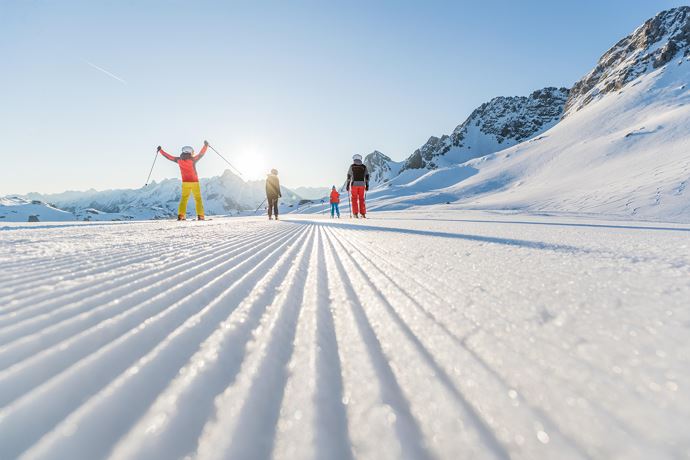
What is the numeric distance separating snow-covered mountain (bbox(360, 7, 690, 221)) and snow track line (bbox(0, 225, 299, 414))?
10581 millimetres

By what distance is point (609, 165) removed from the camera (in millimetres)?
16922

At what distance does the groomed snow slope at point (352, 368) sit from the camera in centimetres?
49

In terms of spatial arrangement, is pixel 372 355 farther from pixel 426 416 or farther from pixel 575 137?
pixel 575 137

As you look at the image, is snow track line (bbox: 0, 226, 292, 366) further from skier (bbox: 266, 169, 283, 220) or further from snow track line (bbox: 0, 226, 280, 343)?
skier (bbox: 266, 169, 283, 220)

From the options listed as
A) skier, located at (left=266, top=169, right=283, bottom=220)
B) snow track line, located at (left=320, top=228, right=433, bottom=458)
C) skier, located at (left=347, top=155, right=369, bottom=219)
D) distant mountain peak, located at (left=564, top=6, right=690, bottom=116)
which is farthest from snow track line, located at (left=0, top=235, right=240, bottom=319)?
distant mountain peak, located at (left=564, top=6, right=690, bottom=116)

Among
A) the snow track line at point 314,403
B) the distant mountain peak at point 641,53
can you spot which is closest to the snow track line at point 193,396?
the snow track line at point 314,403

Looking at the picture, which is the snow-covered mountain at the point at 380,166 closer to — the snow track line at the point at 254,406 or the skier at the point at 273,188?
the skier at the point at 273,188

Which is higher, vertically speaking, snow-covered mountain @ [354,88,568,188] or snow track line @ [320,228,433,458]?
snow-covered mountain @ [354,88,568,188]

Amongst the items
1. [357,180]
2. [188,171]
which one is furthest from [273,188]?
[357,180]

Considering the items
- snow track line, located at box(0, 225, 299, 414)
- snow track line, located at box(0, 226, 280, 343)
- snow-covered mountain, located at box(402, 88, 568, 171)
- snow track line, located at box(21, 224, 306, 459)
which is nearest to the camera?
snow track line, located at box(21, 224, 306, 459)

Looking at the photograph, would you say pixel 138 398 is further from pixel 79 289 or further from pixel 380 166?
pixel 380 166

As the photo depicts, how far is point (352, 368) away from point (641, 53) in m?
78.4

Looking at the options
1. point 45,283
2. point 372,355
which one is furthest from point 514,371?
point 45,283

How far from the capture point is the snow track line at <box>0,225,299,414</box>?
646 millimetres
